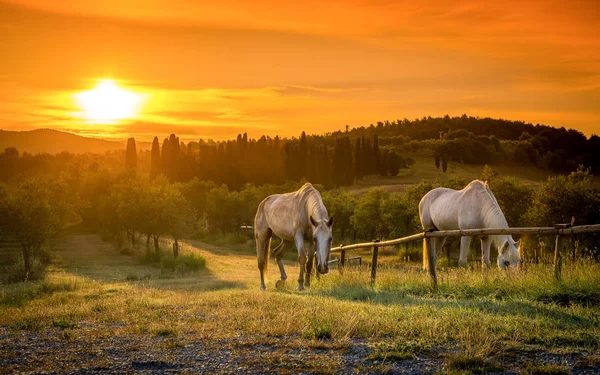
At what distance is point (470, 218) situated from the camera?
49.0 feet

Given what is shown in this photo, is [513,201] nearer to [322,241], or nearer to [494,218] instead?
[494,218]

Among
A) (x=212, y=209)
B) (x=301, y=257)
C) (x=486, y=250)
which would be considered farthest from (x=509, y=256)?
(x=212, y=209)

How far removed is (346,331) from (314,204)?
22.9ft

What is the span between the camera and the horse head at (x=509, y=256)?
521 inches

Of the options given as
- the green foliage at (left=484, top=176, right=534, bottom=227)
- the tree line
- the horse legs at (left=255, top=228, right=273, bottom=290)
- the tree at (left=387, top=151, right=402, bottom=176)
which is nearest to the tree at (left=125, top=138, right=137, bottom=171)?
the tree line

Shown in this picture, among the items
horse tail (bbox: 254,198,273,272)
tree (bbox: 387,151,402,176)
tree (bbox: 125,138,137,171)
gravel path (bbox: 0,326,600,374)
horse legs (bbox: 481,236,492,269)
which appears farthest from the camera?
tree (bbox: 387,151,402,176)

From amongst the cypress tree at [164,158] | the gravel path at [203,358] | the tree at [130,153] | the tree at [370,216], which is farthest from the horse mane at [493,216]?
the tree at [130,153]

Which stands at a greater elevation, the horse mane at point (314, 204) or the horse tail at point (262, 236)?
the horse mane at point (314, 204)

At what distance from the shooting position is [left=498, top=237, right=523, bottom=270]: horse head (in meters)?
13.2

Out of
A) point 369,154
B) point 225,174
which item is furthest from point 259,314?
point 369,154

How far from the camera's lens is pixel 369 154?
128 metres

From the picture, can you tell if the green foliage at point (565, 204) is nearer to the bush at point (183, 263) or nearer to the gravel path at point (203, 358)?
the bush at point (183, 263)

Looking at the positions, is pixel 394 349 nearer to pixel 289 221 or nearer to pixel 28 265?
pixel 289 221

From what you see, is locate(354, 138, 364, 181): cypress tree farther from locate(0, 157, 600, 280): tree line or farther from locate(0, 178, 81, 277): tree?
locate(0, 178, 81, 277): tree
